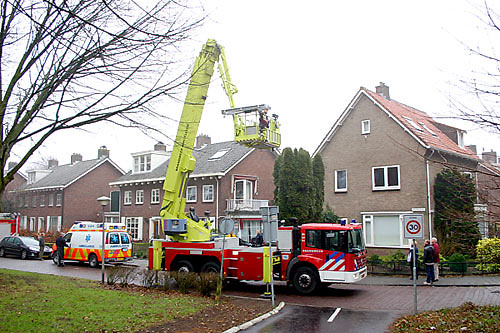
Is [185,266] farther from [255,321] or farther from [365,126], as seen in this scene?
[365,126]

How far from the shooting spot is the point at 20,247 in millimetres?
28109

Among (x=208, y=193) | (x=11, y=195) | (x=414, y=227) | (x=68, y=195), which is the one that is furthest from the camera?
(x=11, y=195)

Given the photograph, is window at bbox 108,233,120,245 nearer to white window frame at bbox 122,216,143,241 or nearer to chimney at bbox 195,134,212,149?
white window frame at bbox 122,216,143,241

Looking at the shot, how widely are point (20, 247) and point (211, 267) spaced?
17.6 meters

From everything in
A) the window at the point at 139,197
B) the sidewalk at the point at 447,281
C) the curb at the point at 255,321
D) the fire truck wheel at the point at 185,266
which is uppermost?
the window at the point at 139,197

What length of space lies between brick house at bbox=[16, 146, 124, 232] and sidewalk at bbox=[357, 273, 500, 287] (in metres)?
33.6

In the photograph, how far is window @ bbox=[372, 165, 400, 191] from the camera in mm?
25739

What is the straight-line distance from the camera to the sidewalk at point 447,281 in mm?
17578

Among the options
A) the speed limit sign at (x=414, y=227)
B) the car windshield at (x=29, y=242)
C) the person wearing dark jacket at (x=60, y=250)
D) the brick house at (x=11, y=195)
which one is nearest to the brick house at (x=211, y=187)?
the person wearing dark jacket at (x=60, y=250)

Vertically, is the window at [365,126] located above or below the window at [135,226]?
above

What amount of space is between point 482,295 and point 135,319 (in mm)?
11517

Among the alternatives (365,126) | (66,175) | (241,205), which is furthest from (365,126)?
(66,175)

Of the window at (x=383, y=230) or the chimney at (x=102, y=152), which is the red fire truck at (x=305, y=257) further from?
the chimney at (x=102, y=152)

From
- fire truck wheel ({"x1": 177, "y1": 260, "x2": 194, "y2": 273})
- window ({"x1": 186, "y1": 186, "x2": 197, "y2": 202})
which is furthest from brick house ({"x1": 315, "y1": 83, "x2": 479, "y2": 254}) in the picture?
fire truck wheel ({"x1": 177, "y1": 260, "x2": 194, "y2": 273})
